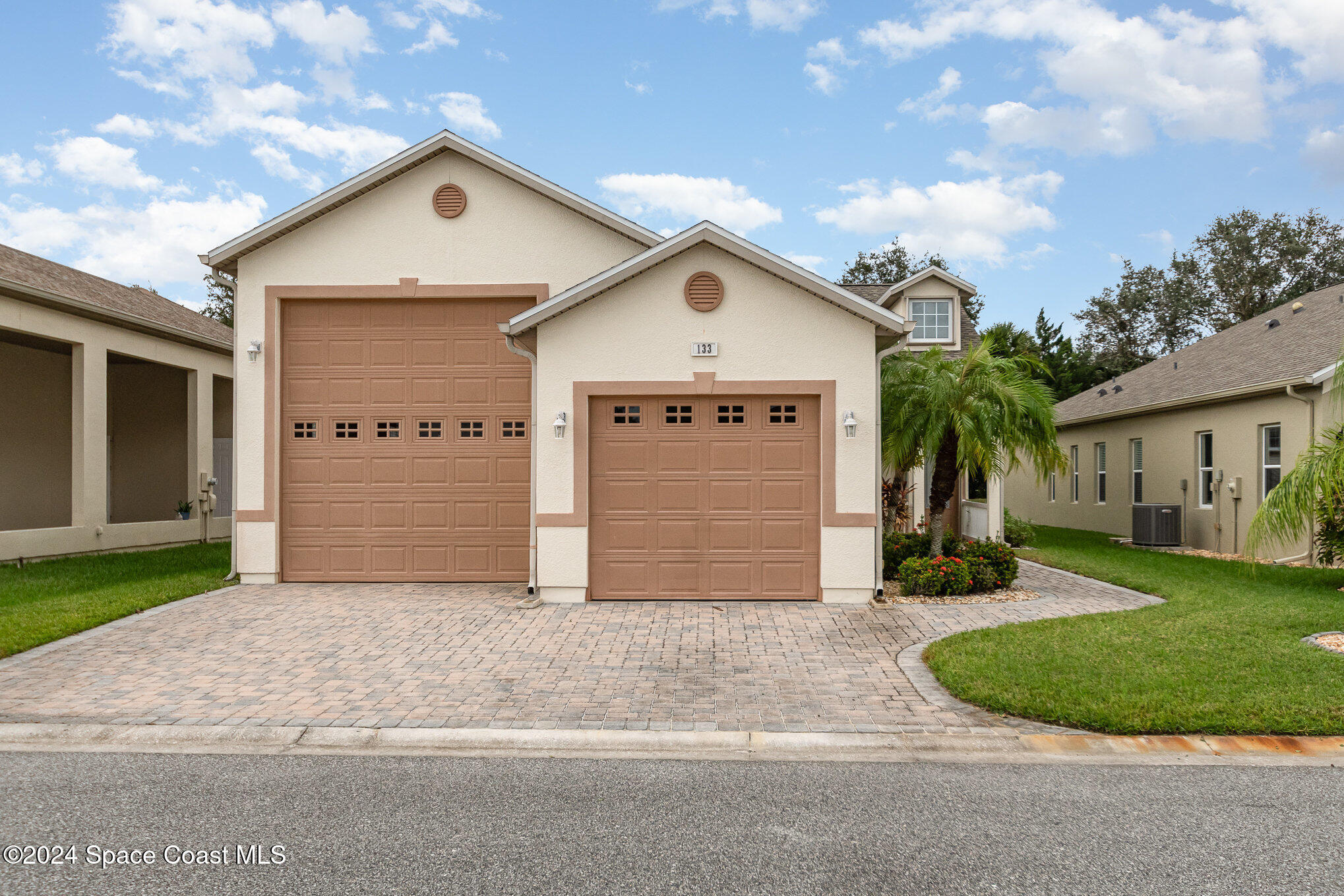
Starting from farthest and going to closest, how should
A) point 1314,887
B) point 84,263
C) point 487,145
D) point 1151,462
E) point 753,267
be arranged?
1. point 84,263
2. point 1151,462
3. point 487,145
4. point 753,267
5. point 1314,887

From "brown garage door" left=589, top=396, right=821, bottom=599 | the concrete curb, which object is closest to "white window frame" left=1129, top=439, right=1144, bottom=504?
"brown garage door" left=589, top=396, right=821, bottom=599

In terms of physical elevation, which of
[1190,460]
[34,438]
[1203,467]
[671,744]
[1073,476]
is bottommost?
[671,744]

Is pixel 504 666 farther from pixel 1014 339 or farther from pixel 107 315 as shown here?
pixel 1014 339

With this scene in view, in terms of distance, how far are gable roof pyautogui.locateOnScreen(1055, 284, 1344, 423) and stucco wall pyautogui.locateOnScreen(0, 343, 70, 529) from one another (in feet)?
78.5

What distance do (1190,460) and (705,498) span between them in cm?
1274

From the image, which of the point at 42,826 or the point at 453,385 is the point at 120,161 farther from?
the point at 42,826

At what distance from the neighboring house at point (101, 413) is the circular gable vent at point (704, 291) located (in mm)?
10910

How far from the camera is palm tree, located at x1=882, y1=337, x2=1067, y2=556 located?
34.6ft

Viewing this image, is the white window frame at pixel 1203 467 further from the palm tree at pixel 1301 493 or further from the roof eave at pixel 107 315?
the roof eave at pixel 107 315

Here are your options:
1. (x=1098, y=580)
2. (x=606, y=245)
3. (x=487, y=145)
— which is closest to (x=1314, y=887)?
(x=1098, y=580)

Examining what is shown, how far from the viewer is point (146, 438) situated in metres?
19.0

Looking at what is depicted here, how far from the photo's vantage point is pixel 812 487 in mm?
10281

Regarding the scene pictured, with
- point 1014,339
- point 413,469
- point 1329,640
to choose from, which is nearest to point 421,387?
point 413,469

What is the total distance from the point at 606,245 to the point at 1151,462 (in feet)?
47.8
